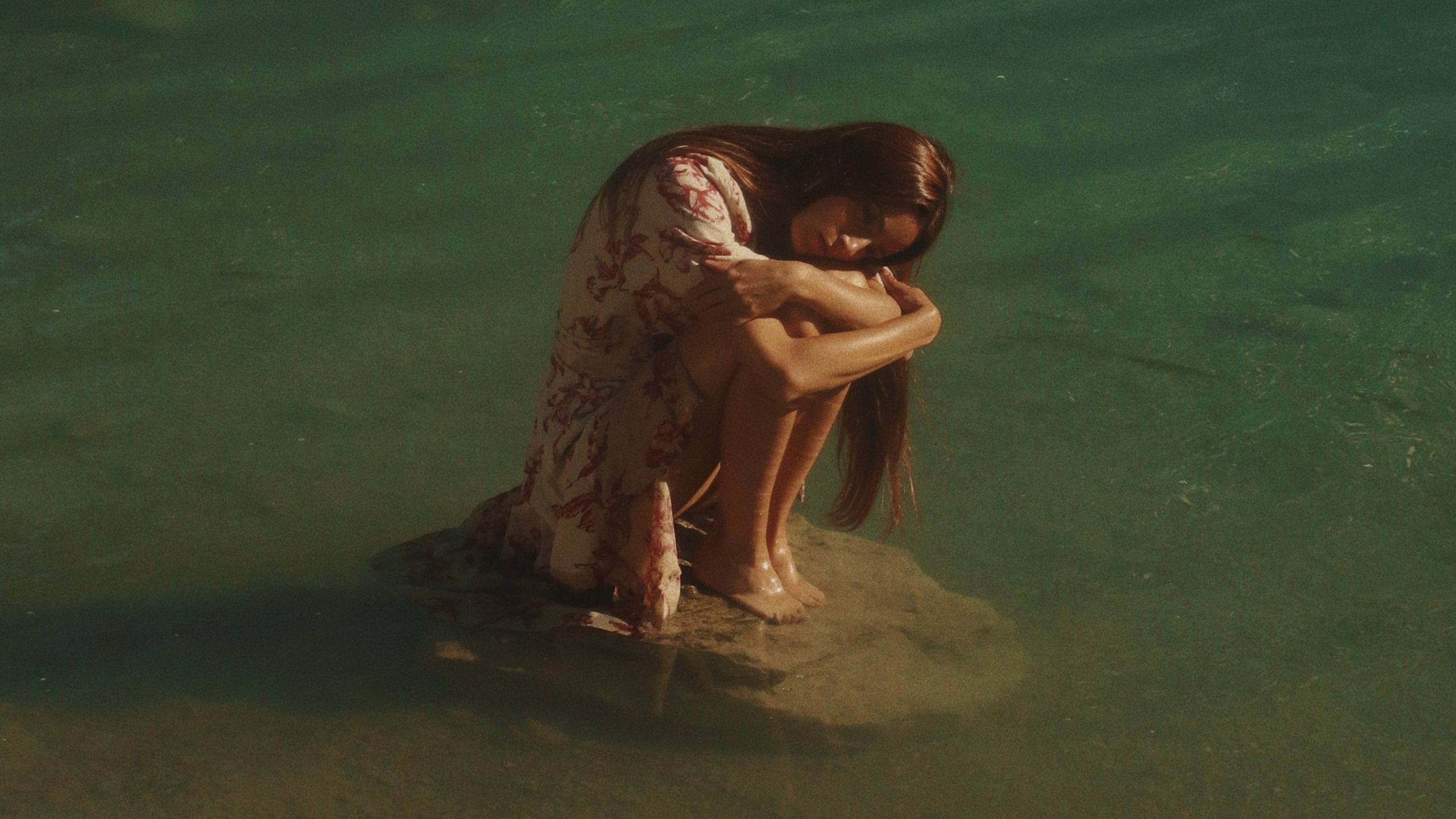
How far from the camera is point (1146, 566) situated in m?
2.96

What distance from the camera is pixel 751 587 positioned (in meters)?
2.74

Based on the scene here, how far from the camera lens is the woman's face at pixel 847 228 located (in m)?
2.53

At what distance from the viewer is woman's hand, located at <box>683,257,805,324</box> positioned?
94.7 inches

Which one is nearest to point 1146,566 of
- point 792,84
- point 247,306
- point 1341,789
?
point 1341,789

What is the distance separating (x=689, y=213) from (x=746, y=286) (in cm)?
15

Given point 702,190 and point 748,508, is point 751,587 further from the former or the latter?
point 702,190

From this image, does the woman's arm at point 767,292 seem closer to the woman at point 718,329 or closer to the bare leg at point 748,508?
the woman at point 718,329

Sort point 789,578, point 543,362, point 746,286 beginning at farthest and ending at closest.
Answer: point 543,362
point 789,578
point 746,286

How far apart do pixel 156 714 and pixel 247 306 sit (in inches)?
64.3

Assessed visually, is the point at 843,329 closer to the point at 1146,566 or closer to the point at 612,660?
the point at 612,660

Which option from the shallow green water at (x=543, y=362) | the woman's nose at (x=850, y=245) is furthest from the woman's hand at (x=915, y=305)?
the shallow green water at (x=543, y=362)

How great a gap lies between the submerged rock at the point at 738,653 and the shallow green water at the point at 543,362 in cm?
7

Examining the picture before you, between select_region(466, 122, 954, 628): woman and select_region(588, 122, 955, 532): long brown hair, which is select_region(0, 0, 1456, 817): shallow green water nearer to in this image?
select_region(466, 122, 954, 628): woman

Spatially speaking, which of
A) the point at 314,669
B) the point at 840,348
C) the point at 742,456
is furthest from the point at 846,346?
the point at 314,669
